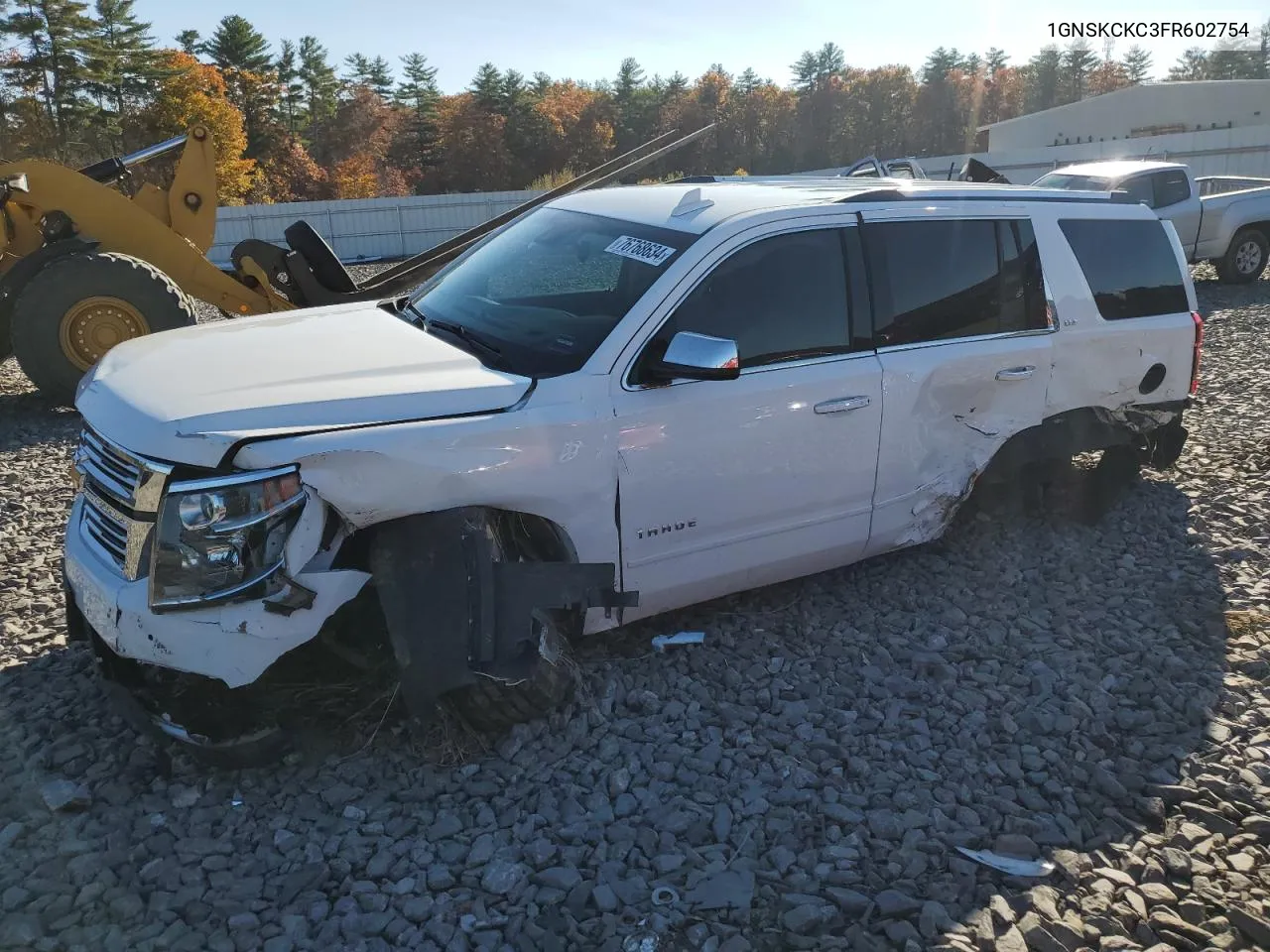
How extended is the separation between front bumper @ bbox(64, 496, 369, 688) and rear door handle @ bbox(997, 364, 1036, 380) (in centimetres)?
307

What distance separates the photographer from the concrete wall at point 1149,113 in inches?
1827

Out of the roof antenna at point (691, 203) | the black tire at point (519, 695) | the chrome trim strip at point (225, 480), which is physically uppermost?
the roof antenna at point (691, 203)

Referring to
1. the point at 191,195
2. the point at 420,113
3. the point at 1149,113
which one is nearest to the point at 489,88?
the point at 420,113

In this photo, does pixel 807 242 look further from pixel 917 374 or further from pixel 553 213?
pixel 553 213

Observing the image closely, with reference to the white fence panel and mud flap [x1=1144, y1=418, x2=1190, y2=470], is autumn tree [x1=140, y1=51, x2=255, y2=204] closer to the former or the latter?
the white fence panel

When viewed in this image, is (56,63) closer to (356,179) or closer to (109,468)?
(356,179)

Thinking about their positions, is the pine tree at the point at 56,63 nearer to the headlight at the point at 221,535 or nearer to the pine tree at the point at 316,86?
the pine tree at the point at 316,86

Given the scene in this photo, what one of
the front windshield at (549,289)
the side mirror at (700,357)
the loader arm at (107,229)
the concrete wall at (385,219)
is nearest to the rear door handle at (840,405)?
the side mirror at (700,357)

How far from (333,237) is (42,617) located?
24.1m

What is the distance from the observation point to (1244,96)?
46.4 m

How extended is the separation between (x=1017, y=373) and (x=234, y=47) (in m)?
62.3

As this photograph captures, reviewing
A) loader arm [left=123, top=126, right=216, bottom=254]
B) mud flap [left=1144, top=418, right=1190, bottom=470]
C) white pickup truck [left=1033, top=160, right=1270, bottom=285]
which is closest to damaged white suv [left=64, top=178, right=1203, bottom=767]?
mud flap [left=1144, top=418, right=1190, bottom=470]

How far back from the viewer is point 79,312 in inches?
321

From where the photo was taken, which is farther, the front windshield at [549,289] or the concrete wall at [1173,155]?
the concrete wall at [1173,155]
